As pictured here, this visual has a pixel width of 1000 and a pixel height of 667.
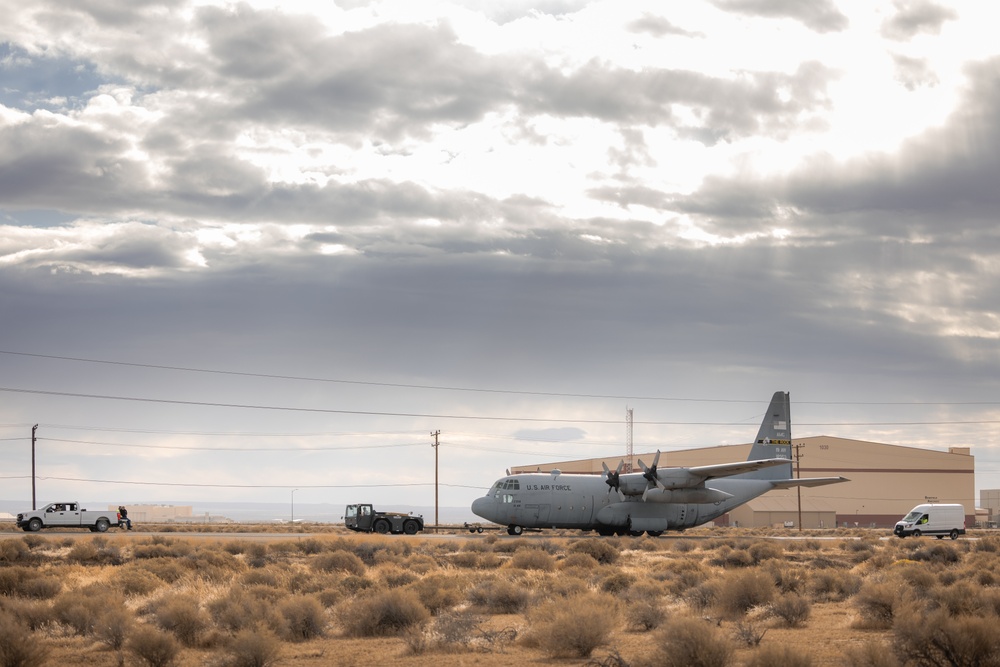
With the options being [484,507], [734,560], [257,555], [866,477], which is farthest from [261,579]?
[866,477]

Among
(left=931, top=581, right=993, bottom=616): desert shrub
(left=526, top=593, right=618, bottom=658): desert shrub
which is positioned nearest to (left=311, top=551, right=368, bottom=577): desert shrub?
(left=526, top=593, right=618, bottom=658): desert shrub

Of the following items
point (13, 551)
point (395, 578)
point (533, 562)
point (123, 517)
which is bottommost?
point (123, 517)

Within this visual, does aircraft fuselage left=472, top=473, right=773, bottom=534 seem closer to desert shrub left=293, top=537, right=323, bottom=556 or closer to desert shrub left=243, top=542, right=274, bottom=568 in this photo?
desert shrub left=293, top=537, right=323, bottom=556

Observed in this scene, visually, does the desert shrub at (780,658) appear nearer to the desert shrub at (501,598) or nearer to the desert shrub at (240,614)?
the desert shrub at (240,614)

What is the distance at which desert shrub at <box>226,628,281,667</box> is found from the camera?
13133mm

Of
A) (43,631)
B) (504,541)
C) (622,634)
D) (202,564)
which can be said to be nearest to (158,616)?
(43,631)

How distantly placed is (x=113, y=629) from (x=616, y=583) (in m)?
12.7

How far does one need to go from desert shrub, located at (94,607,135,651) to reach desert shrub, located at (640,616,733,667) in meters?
8.49

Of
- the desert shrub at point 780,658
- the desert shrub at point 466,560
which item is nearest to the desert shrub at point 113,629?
the desert shrub at point 780,658

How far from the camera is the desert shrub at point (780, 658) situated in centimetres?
1156

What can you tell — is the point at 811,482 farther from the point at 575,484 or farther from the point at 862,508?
the point at 862,508

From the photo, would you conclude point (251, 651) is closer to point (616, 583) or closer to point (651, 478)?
point (616, 583)

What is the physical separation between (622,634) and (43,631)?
10.3m

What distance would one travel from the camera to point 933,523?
63469 millimetres
